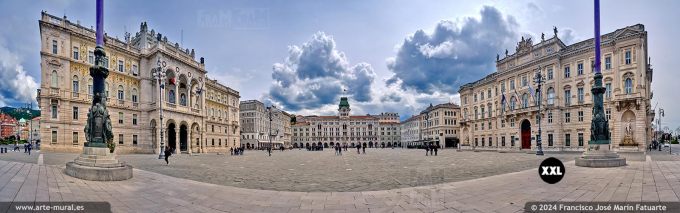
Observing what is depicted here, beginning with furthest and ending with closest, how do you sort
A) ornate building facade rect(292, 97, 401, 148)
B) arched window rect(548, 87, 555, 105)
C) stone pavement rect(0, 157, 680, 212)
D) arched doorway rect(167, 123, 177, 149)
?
ornate building facade rect(292, 97, 401, 148) < arched window rect(548, 87, 555, 105) < arched doorway rect(167, 123, 177, 149) < stone pavement rect(0, 157, 680, 212)

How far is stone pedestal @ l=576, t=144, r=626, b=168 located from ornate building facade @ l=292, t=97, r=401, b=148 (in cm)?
14365

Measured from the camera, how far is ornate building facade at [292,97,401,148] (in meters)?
162

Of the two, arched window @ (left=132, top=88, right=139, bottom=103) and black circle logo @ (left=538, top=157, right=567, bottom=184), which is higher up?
arched window @ (left=132, top=88, right=139, bottom=103)

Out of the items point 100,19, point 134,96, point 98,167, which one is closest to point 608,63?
point 100,19

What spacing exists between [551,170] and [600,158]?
9924mm

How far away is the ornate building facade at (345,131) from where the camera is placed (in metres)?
162

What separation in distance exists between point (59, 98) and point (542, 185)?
4367 cm

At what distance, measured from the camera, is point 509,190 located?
33.8 ft

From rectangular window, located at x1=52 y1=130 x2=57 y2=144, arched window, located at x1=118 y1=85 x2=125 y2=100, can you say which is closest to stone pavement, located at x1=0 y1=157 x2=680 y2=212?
rectangular window, located at x1=52 y1=130 x2=57 y2=144

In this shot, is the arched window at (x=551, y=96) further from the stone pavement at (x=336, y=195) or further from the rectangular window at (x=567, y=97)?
the stone pavement at (x=336, y=195)

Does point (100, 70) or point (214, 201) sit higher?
point (100, 70)

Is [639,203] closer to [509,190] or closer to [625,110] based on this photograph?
[509,190]

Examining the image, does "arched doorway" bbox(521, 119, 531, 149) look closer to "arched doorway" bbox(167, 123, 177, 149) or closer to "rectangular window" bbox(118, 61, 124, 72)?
"arched doorway" bbox(167, 123, 177, 149)

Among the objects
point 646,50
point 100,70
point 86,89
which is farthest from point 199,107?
point 646,50
